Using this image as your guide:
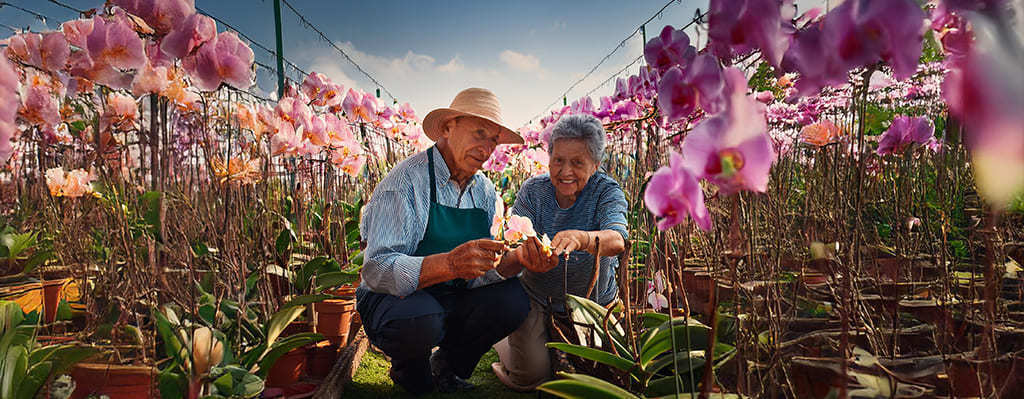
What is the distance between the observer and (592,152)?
85.4 inches

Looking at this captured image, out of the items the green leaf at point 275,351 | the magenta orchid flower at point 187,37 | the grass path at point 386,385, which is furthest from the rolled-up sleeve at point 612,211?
the magenta orchid flower at point 187,37

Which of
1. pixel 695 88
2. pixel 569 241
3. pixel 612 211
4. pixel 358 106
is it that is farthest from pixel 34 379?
pixel 358 106

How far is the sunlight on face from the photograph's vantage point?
215 cm

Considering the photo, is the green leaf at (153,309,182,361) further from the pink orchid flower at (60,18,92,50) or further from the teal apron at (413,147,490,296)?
the teal apron at (413,147,490,296)

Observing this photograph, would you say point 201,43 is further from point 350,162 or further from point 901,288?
point 901,288

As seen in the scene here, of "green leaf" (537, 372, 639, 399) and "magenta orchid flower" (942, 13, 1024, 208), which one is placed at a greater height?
"magenta orchid flower" (942, 13, 1024, 208)

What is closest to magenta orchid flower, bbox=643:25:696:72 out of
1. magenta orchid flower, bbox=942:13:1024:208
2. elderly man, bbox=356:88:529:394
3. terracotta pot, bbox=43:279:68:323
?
magenta orchid flower, bbox=942:13:1024:208

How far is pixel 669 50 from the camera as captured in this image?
3.03 ft

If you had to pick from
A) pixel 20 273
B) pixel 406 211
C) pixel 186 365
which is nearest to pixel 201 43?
pixel 186 365

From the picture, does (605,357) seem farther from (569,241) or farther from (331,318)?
(331,318)

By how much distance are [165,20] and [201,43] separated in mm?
70

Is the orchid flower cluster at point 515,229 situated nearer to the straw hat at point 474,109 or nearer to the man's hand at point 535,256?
the man's hand at point 535,256

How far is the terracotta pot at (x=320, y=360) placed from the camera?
201 centimetres

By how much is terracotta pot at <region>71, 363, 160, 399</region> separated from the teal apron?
2.78 ft
